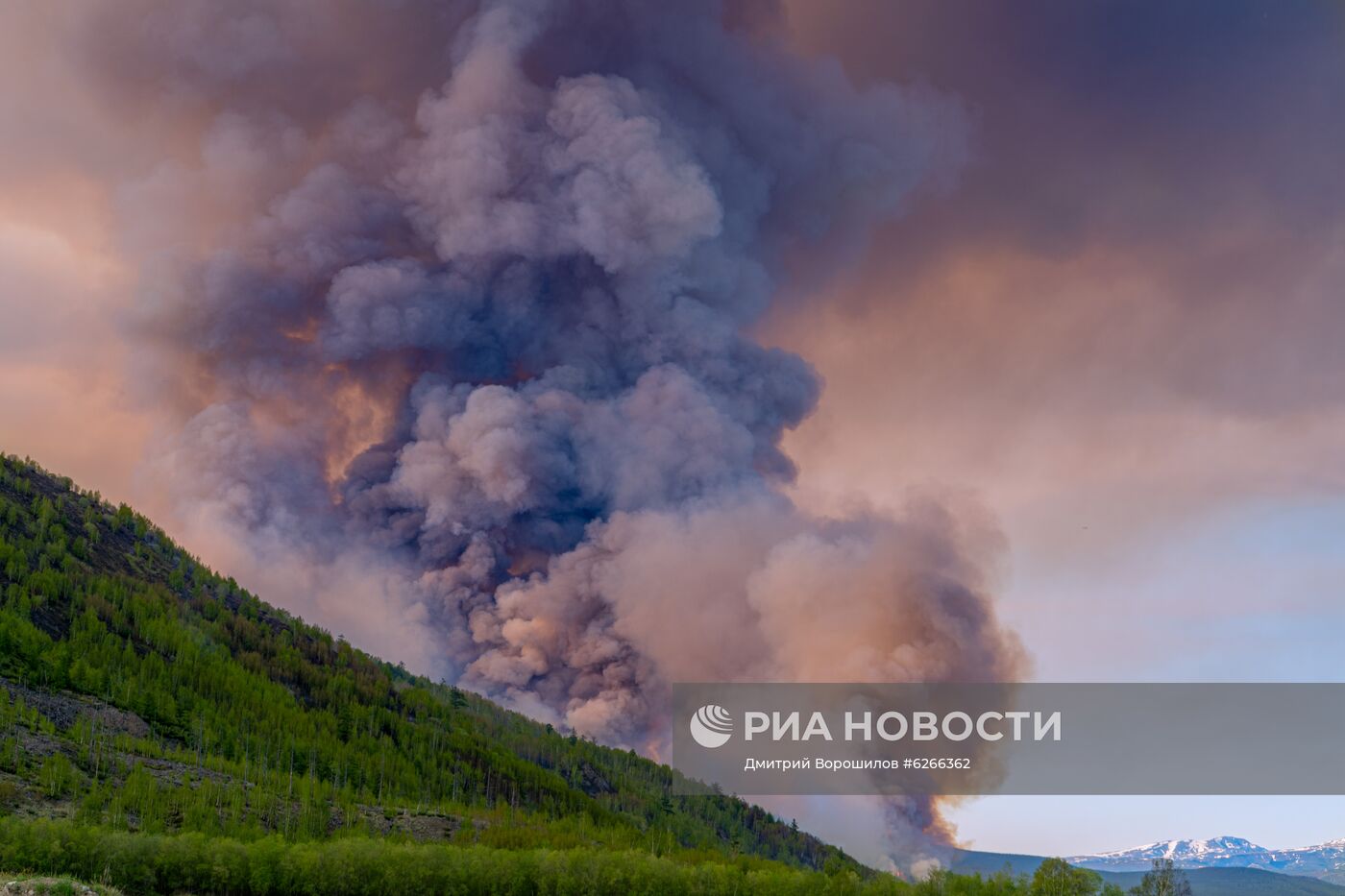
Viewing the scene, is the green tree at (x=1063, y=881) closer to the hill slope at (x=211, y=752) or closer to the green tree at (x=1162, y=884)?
the green tree at (x=1162, y=884)

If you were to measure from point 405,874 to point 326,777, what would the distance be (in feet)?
224

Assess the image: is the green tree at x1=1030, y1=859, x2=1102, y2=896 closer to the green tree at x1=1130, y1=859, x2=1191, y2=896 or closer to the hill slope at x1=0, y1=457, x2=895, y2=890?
the green tree at x1=1130, y1=859, x2=1191, y2=896

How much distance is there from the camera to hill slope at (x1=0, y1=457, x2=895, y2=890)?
113250mm

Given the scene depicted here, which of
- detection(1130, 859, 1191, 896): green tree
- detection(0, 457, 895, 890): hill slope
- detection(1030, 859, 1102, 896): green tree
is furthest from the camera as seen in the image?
detection(0, 457, 895, 890): hill slope

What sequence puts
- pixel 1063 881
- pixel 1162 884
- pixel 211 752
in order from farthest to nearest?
pixel 211 752, pixel 1063 881, pixel 1162 884

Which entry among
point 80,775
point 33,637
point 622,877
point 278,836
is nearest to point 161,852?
point 278,836

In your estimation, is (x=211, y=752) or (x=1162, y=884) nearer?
(x=1162, y=884)

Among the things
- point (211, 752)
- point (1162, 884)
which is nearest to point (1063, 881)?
point (1162, 884)

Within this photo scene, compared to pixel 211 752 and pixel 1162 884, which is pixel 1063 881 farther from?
pixel 211 752

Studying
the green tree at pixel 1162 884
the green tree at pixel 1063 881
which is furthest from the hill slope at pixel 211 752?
the green tree at pixel 1162 884

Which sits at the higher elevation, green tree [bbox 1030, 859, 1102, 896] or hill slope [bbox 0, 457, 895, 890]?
hill slope [bbox 0, 457, 895, 890]

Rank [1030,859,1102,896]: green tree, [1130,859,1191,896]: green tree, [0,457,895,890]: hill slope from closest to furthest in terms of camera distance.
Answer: [1130,859,1191,896]: green tree, [1030,859,1102,896]: green tree, [0,457,895,890]: hill slope

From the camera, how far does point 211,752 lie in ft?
500

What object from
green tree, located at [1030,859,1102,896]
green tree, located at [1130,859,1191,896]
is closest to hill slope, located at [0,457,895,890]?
green tree, located at [1030,859,1102,896]
